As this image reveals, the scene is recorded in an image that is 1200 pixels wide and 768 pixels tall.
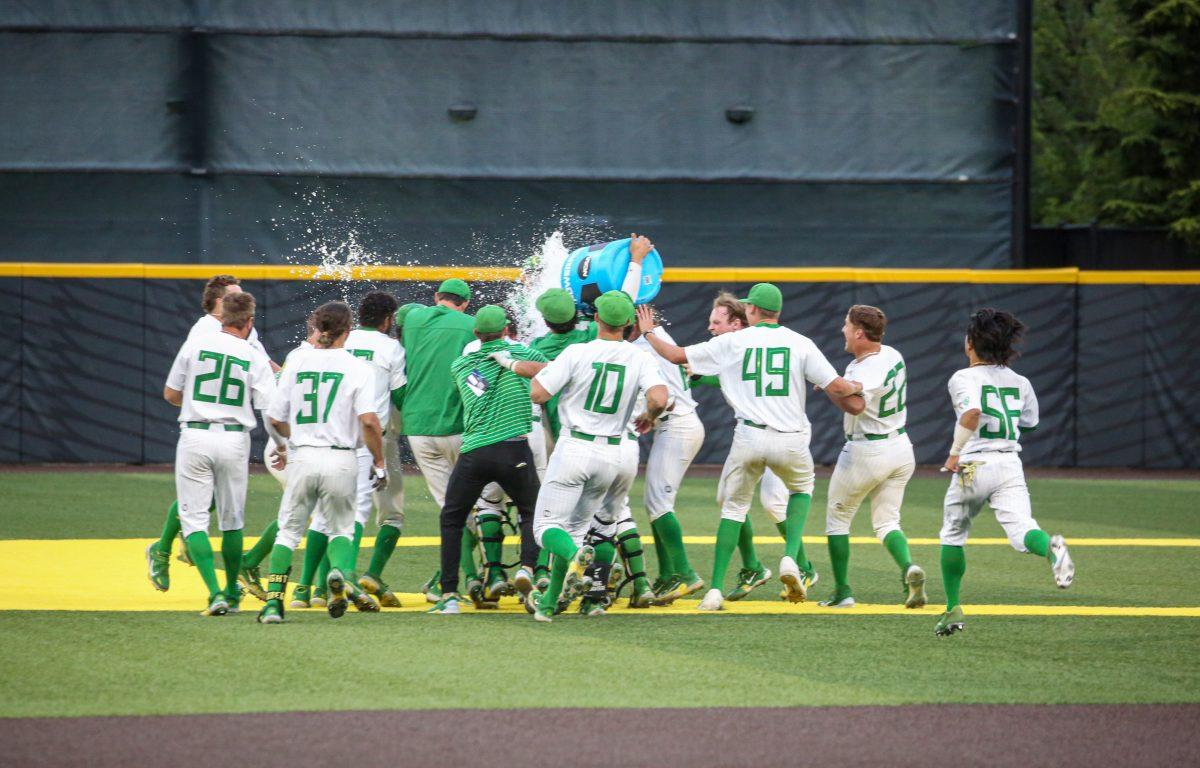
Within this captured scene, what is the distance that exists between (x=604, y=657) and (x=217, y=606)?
8.63 ft

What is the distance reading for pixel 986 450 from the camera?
9539mm

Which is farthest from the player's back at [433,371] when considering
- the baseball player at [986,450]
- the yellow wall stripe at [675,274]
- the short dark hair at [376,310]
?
the yellow wall stripe at [675,274]

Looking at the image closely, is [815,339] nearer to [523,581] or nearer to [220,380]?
[523,581]

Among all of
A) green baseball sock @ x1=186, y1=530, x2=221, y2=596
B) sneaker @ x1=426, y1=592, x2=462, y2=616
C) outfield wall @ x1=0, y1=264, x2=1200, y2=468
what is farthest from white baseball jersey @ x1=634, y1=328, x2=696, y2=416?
outfield wall @ x1=0, y1=264, x2=1200, y2=468

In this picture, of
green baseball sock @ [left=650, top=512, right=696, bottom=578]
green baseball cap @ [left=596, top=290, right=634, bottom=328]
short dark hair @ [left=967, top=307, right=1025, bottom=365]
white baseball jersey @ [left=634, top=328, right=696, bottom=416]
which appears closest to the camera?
short dark hair @ [left=967, top=307, right=1025, bottom=365]

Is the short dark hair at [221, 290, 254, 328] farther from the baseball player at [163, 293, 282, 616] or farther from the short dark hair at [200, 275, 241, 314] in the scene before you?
the short dark hair at [200, 275, 241, 314]

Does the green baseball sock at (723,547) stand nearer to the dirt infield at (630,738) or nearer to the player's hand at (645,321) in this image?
the player's hand at (645,321)

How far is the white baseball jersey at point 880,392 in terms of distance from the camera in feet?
34.2

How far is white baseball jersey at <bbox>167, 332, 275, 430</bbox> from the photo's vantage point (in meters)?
9.66

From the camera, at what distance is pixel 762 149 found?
864 inches

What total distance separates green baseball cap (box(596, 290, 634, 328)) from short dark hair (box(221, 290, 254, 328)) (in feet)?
6.96

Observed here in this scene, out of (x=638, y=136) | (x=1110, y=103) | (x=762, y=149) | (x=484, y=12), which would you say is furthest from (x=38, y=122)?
(x=1110, y=103)

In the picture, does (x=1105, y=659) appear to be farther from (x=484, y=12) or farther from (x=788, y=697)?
(x=484, y=12)

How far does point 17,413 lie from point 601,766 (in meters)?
16.1
